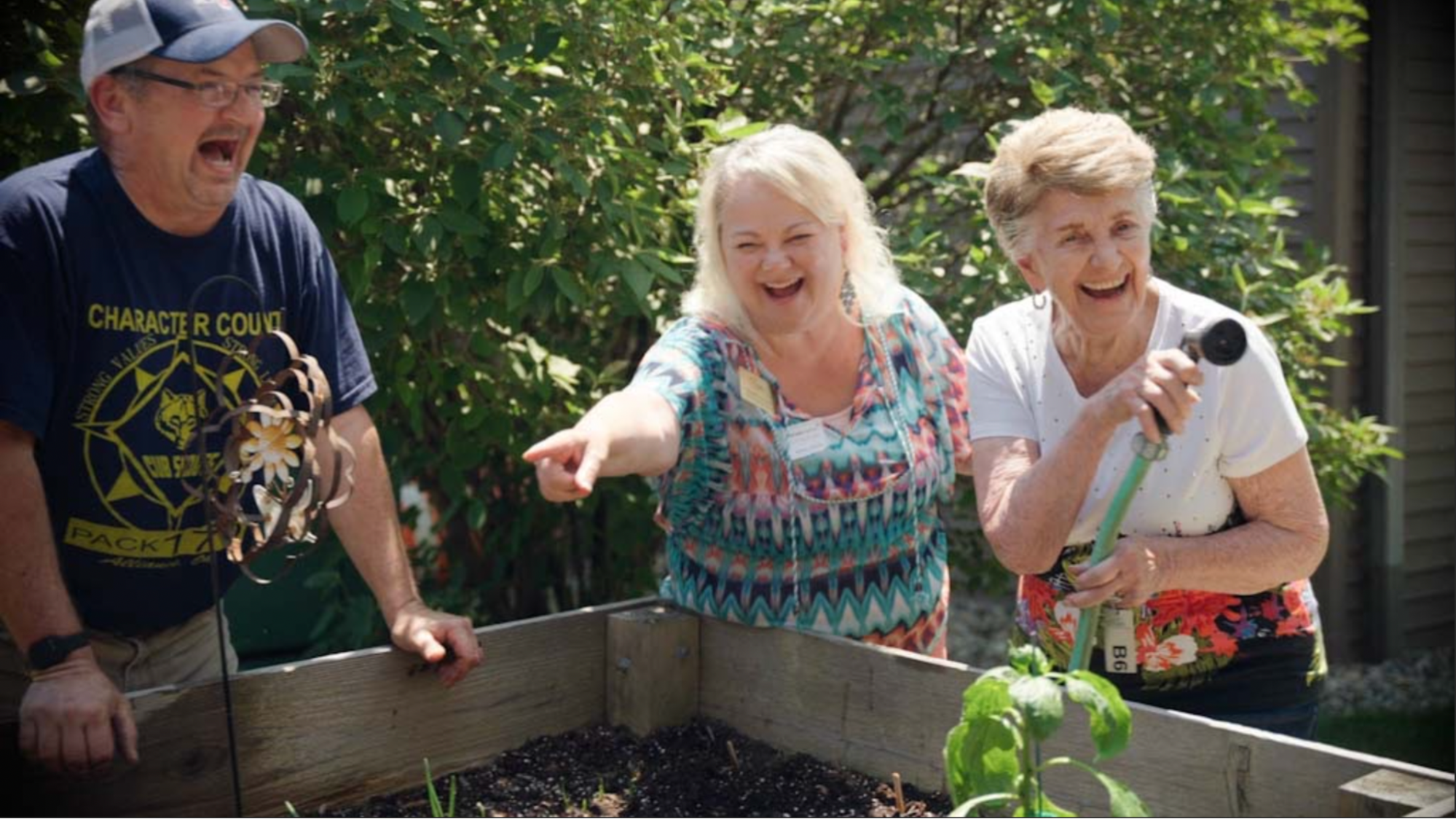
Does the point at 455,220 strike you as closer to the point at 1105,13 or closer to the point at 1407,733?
the point at 1105,13

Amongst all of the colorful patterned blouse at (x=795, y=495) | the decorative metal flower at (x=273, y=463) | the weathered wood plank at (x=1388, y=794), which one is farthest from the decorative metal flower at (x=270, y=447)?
the weathered wood plank at (x=1388, y=794)

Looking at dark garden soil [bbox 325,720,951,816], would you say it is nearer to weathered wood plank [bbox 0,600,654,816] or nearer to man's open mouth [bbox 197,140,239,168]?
weathered wood plank [bbox 0,600,654,816]

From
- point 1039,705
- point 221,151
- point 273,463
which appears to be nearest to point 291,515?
point 273,463

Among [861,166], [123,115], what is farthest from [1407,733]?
[123,115]

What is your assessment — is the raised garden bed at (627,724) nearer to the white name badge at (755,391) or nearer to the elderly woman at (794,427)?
the elderly woman at (794,427)

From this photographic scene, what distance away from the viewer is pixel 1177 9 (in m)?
4.15

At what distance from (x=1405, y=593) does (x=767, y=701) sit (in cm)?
445

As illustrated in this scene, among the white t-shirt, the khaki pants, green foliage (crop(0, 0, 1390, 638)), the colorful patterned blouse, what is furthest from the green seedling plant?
green foliage (crop(0, 0, 1390, 638))

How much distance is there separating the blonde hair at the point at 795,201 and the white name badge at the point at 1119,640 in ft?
2.28

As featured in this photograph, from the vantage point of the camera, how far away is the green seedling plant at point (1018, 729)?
1.51 m

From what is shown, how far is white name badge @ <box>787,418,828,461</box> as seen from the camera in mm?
2443

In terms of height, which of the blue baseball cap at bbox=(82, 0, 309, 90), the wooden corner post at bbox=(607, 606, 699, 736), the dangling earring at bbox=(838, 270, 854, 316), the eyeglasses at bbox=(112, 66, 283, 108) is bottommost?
the wooden corner post at bbox=(607, 606, 699, 736)

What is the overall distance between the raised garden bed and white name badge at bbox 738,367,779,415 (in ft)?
1.22

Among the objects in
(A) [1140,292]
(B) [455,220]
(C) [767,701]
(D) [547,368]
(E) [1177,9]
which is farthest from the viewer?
(E) [1177,9]
